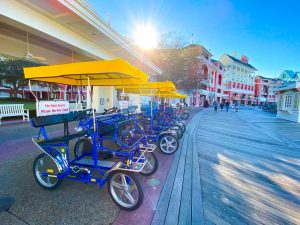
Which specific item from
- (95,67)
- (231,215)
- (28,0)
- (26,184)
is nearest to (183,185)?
(231,215)

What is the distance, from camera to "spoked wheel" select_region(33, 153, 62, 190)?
2.79 metres

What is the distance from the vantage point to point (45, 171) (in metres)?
2.91

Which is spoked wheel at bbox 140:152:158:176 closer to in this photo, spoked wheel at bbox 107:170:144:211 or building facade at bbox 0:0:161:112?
spoked wheel at bbox 107:170:144:211

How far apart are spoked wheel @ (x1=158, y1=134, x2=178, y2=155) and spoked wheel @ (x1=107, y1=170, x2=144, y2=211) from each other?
94.6 inches

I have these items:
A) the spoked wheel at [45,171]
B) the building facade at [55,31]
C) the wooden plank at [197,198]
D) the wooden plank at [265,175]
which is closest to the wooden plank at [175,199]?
the wooden plank at [197,198]

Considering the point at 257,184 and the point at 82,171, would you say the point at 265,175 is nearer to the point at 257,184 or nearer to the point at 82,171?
the point at 257,184

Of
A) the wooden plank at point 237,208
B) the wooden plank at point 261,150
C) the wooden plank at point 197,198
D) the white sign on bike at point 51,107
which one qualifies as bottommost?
the wooden plank at point 261,150

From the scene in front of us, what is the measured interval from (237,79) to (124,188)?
6040 centimetres

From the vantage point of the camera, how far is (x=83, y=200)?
101 inches

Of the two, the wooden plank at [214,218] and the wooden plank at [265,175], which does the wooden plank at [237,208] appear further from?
the wooden plank at [265,175]

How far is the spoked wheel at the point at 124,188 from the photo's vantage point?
2.32 metres

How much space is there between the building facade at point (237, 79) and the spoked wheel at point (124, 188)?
175 ft

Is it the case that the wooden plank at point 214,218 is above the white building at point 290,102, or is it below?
below

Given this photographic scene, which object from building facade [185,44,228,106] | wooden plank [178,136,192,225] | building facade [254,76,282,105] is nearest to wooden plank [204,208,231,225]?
wooden plank [178,136,192,225]
